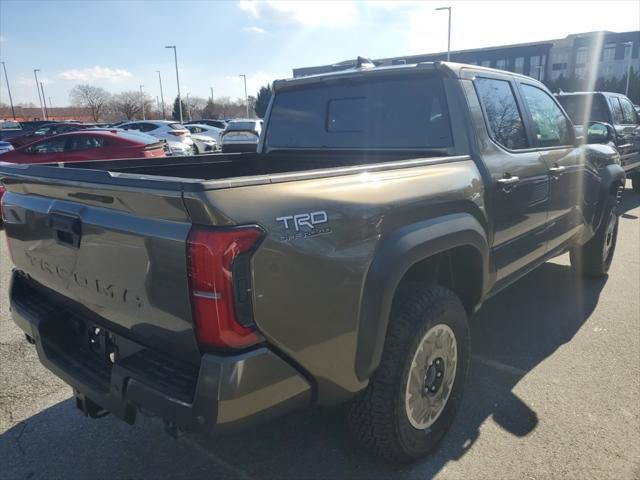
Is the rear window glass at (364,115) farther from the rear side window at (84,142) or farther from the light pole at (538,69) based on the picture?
the light pole at (538,69)

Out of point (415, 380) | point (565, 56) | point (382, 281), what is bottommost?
point (415, 380)

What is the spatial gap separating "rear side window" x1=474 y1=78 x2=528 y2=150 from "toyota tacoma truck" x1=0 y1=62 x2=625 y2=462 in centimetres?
2

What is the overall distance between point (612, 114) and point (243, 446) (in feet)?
31.4

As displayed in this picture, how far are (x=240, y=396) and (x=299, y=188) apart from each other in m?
0.76

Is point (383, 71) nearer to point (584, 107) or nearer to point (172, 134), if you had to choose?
point (584, 107)

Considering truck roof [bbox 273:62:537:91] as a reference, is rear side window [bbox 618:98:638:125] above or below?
below

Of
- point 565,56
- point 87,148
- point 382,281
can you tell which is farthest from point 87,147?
point 565,56

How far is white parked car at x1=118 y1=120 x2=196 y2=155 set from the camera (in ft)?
57.7

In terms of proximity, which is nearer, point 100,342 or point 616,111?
point 100,342

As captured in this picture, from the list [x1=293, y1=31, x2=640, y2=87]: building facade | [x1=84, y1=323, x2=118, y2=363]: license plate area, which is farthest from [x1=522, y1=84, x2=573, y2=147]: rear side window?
[x1=293, y1=31, x2=640, y2=87]: building facade

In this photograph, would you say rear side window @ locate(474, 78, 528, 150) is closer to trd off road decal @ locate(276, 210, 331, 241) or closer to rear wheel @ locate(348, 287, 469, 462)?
rear wheel @ locate(348, 287, 469, 462)

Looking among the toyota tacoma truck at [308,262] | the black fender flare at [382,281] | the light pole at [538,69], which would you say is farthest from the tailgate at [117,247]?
the light pole at [538,69]

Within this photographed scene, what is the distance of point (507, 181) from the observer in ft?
10.3

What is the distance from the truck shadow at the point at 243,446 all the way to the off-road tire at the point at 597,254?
2304 mm
